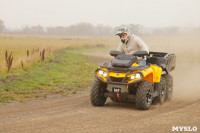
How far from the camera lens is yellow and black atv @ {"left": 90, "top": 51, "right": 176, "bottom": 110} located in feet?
29.3

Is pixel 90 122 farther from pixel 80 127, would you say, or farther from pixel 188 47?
pixel 188 47

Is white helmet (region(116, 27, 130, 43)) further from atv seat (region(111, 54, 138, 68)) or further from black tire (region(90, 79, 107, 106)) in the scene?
black tire (region(90, 79, 107, 106))

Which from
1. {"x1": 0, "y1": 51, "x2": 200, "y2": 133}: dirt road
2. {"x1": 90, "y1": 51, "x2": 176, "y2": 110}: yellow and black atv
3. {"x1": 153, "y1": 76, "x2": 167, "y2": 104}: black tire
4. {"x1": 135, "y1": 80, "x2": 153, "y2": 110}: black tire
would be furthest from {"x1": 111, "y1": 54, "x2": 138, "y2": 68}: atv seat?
{"x1": 153, "y1": 76, "x2": 167, "y2": 104}: black tire

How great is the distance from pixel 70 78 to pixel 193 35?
35.5 meters

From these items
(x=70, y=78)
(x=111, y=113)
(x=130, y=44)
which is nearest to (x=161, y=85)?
(x=130, y=44)

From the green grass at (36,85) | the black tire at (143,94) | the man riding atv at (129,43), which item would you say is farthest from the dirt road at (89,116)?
the man riding atv at (129,43)

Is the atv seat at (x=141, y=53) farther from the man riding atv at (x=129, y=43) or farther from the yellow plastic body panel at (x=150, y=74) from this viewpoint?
the man riding atv at (x=129, y=43)

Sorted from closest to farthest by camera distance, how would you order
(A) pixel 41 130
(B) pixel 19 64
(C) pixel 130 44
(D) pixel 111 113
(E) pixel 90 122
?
(A) pixel 41 130, (E) pixel 90 122, (D) pixel 111 113, (C) pixel 130 44, (B) pixel 19 64

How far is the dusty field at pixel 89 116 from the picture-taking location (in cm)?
708

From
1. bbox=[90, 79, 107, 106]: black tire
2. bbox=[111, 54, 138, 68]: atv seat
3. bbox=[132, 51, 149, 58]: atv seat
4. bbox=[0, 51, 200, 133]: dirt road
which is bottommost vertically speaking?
bbox=[0, 51, 200, 133]: dirt road

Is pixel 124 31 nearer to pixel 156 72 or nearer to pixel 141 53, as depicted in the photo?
pixel 141 53

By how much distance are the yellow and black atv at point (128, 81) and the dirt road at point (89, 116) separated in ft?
1.06

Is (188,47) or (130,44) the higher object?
(130,44)

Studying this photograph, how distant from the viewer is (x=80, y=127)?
23.3 ft
